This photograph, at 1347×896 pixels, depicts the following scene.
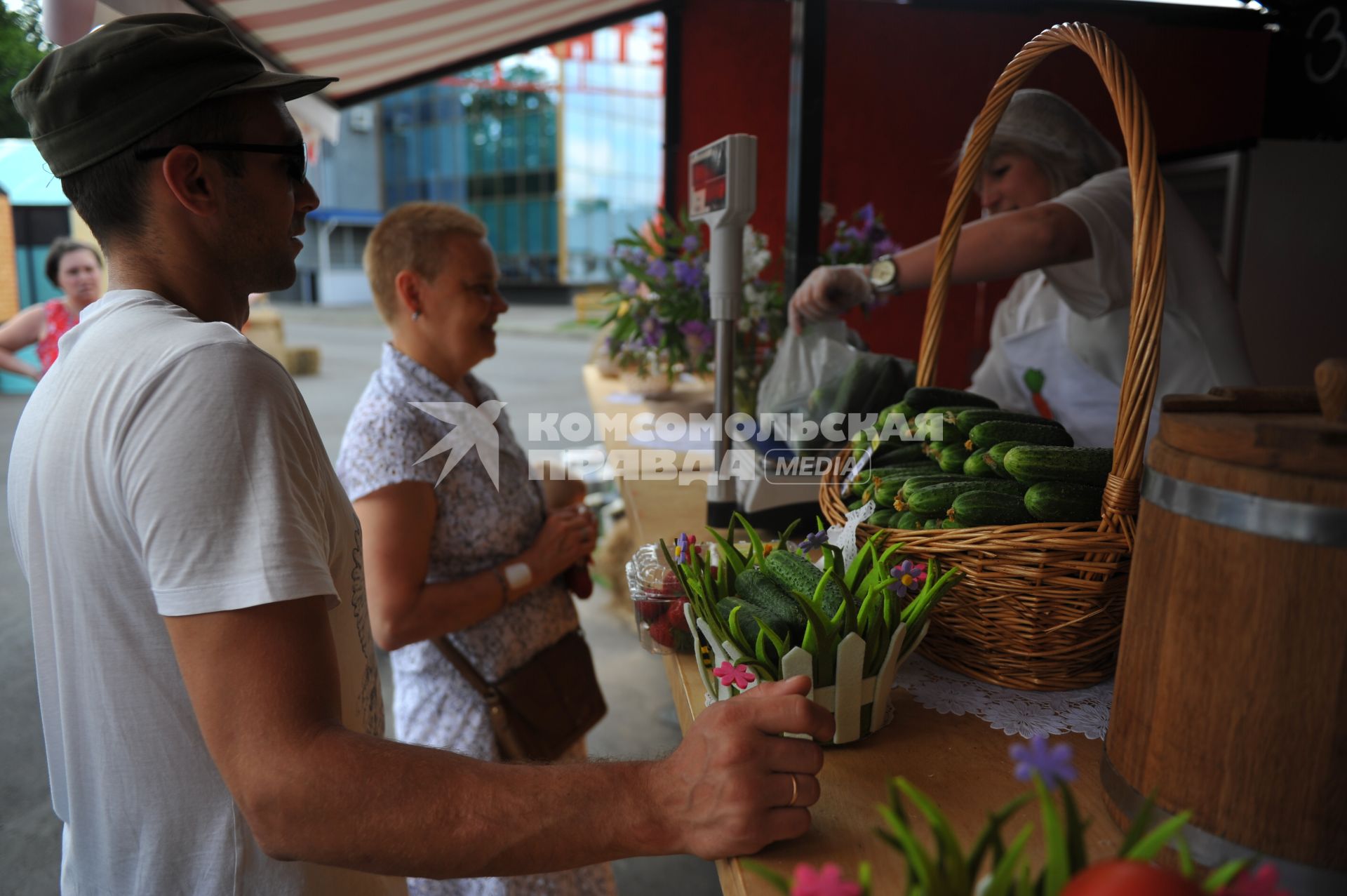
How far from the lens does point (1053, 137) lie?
2.13 meters

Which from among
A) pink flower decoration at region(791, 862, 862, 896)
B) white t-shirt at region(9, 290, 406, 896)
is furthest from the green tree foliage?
pink flower decoration at region(791, 862, 862, 896)

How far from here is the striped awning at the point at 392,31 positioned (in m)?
3.45

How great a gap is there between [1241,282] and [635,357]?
2.96 m

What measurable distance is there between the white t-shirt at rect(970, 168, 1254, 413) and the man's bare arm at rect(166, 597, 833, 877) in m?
1.37

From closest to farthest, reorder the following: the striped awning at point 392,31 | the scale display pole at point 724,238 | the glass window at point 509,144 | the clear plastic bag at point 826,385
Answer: the scale display pole at point 724,238, the clear plastic bag at point 826,385, the striped awning at point 392,31, the glass window at point 509,144

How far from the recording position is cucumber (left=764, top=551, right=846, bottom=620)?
0.96 meters

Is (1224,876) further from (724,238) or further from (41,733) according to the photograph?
(41,733)

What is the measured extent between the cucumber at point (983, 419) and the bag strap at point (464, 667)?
1.28 meters

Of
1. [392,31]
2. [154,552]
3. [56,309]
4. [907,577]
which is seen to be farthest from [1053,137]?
[56,309]

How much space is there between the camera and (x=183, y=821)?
3.26 feet

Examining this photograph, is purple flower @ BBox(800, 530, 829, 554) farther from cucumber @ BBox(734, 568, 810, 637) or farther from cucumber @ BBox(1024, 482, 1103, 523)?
cucumber @ BBox(1024, 482, 1103, 523)

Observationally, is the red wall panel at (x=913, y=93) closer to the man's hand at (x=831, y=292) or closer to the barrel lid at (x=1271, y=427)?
the man's hand at (x=831, y=292)

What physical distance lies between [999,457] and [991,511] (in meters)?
0.10

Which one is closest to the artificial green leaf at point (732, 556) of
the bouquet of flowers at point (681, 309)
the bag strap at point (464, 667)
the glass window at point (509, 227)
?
the bag strap at point (464, 667)
